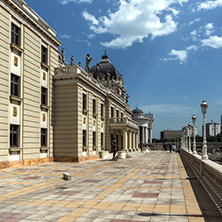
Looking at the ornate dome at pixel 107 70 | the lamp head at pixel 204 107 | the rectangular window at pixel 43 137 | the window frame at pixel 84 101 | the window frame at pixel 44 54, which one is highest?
the ornate dome at pixel 107 70

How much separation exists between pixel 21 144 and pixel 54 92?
7469mm

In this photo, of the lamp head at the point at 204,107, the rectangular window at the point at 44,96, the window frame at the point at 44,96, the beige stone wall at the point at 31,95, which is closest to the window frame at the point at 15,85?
the beige stone wall at the point at 31,95

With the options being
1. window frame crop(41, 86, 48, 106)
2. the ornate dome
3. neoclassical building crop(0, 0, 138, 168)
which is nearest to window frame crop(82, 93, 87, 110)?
neoclassical building crop(0, 0, 138, 168)

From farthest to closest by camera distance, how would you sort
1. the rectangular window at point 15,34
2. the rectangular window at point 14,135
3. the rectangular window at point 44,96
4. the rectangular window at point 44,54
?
A: the rectangular window at point 44,54
the rectangular window at point 44,96
the rectangular window at point 15,34
the rectangular window at point 14,135

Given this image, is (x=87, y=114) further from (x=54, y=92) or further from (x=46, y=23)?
(x=46, y=23)

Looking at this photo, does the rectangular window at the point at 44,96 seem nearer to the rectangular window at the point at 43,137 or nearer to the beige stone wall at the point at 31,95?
the beige stone wall at the point at 31,95

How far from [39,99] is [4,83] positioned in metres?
5.06

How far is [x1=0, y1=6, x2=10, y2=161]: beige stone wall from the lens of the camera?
17.7 metres

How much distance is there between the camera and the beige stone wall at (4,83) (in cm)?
1767

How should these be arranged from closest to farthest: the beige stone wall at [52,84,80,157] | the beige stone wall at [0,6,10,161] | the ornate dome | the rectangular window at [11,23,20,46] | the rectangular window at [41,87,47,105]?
→ the beige stone wall at [0,6,10,161], the rectangular window at [11,23,20,46], the rectangular window at [41,87,47,105], the beige stone wall at [52,84,80,157], the ornate dome

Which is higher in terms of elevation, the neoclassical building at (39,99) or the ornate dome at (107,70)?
the ornate dome at (107,70)

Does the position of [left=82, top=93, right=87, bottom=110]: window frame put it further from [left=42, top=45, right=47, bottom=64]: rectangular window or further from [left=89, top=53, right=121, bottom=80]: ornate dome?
[left=89, top=53, right=121, bottom=80]: ornate dome

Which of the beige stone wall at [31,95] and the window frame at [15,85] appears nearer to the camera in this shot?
the window frame at [15,85]

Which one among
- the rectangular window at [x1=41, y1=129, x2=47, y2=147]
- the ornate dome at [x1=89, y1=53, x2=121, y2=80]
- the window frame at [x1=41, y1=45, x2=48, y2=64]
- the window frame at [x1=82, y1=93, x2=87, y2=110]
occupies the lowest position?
the rectangular window at [x1=41, y1=129, x2=47, y2=147]
